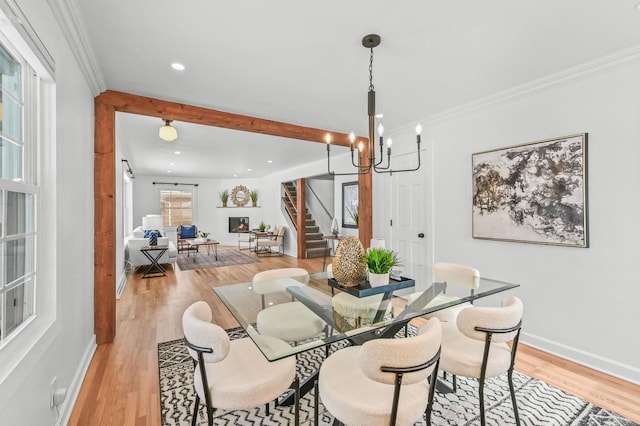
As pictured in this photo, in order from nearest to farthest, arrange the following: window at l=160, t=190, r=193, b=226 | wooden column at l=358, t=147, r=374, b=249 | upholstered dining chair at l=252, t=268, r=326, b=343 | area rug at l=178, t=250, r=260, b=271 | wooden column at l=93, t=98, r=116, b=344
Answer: upholstered dining chair at l=252, t=268, r=326, b=343 → wooden column at l=93, t=98, r=116, b=344 → wooden column at l=358, t=147, r=374, b=249 → area rug at l=178, t=250, r=260, b=271 → window at l=160, t=190, r=193, b=226

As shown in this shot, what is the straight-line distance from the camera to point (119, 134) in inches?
178

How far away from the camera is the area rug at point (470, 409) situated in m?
1.79

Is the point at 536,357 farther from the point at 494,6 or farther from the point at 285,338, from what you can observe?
the point at 494,6

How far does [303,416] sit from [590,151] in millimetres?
3040

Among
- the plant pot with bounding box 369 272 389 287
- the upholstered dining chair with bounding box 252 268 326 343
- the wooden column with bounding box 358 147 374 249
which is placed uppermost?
the wooden column with bounding box 358 147 374 249

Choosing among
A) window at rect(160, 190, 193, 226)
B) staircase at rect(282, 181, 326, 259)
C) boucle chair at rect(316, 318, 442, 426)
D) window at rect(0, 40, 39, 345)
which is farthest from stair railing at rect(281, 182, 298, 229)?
boucle chair at rect(316, 318, 442, 426)

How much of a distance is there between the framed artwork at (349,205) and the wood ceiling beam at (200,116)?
2704mm

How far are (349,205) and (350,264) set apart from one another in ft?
17.2

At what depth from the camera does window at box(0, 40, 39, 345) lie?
128cm

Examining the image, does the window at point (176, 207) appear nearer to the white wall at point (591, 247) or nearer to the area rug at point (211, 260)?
the area rug at point (211, 260)

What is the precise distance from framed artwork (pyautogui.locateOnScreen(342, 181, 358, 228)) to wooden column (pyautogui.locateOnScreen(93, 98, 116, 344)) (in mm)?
4934

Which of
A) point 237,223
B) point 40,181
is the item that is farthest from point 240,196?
point 40,181

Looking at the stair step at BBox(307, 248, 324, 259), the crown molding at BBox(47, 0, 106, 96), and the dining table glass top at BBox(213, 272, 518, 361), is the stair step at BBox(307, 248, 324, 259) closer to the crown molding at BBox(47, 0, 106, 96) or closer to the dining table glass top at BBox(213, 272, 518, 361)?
the dining table glass top at BBox(213, 272, 518, 361)

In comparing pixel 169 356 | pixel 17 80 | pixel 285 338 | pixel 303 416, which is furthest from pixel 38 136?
pixel 303 416
